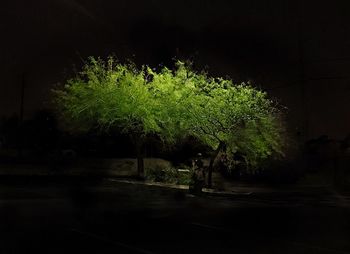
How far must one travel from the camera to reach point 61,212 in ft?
58.4

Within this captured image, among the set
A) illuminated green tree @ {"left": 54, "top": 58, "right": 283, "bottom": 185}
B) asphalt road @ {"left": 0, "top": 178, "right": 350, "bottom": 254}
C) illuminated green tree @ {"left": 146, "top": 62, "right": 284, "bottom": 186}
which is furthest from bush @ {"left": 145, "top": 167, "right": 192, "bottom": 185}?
asphalt road @ {"left": 0, "top": 178, "right": 350, "bottom": 254}

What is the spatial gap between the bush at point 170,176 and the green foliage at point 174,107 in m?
2.12

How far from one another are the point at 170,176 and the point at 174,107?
5502 millimetres

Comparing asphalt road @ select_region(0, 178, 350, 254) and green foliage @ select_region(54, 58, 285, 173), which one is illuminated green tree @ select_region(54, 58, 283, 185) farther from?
asphalt road @ select_region(0, 178, 350, 254)

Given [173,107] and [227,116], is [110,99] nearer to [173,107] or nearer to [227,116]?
[173,107]

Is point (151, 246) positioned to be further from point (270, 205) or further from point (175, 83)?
point (175, 83)

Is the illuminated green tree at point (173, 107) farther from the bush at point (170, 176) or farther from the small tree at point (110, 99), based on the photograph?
the bush at point (170, 176)

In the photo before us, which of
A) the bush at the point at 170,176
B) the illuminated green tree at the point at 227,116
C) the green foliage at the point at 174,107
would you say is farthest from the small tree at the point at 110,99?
the bush at the point at 170,176

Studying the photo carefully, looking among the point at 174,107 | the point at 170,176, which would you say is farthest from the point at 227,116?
the point at 170,176

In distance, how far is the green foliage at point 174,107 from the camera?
3050 cm

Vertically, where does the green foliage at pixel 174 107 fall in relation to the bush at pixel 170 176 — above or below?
above

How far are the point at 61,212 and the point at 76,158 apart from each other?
1326 inches

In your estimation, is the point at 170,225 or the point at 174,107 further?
the point at 174,107

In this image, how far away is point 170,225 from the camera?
14.6 metres
